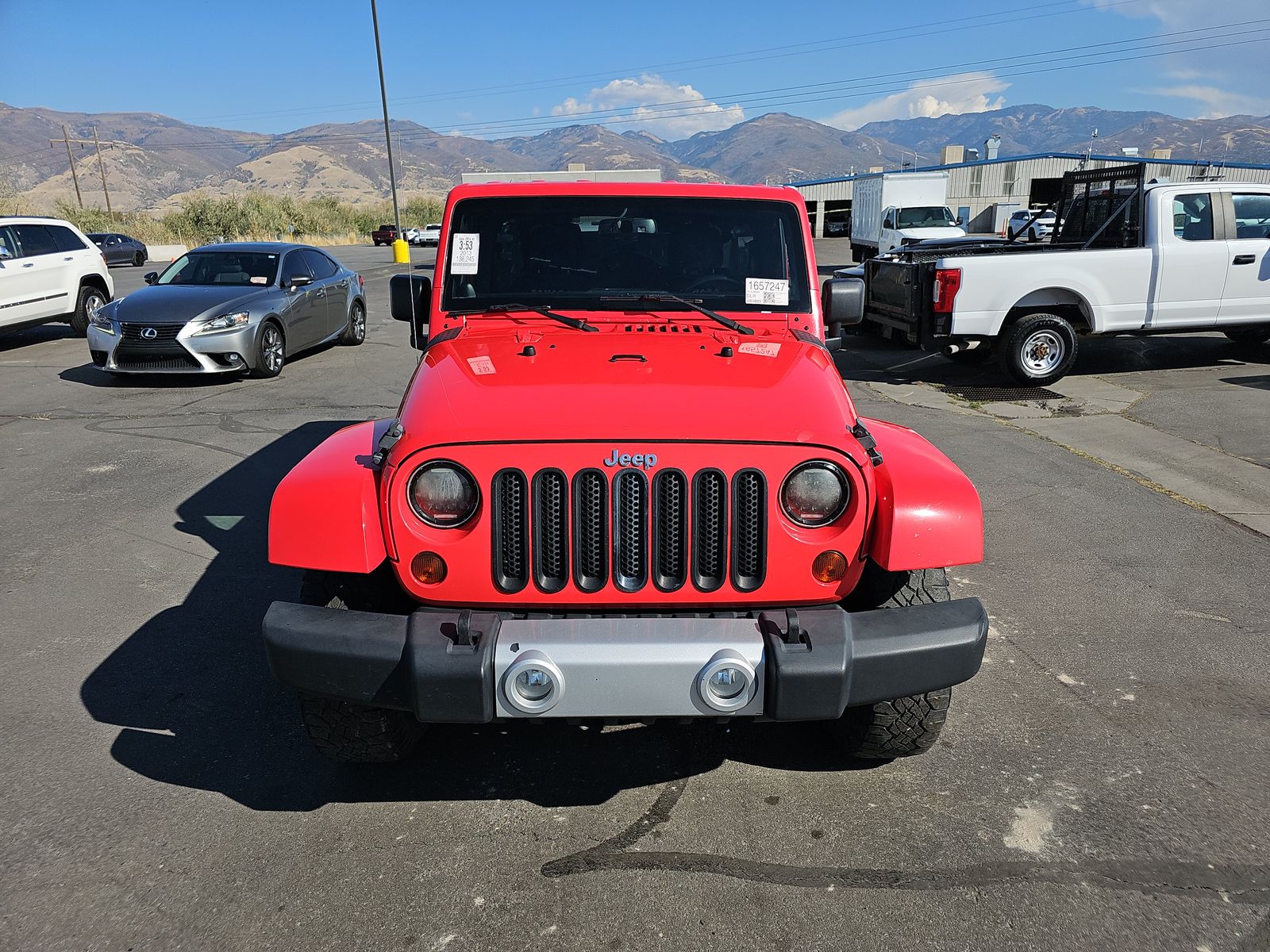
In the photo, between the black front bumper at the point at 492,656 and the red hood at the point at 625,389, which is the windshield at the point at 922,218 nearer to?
the red hood at the point at 625,389

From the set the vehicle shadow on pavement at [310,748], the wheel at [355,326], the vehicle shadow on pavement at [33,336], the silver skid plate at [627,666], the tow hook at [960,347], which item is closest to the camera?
the silver skid plate at [627,666]

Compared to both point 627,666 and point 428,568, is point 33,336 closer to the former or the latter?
point 428,568

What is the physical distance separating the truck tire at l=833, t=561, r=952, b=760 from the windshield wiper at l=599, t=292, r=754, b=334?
1.22 meters

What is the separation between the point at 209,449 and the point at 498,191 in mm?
4641

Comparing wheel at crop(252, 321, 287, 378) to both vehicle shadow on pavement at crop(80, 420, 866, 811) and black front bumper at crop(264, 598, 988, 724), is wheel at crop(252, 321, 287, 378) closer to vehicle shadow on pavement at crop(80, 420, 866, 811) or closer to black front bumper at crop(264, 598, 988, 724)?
vehicle shadow on pavement at crop(80, 420, 866, 811)

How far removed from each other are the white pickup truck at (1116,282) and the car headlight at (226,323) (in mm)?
7477

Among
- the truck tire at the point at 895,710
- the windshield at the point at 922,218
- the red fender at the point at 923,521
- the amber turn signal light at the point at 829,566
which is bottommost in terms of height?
the truck tire at the point at 895,710

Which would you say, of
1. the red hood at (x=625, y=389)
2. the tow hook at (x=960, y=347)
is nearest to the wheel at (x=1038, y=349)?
the tow hook at (x=960, y=347)

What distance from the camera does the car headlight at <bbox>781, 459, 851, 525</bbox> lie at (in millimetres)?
2633

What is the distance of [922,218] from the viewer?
25.3 meters

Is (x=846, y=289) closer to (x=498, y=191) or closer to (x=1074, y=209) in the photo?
(x=498, y=191)

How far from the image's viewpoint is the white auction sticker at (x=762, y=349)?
3357 mm

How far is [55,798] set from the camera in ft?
9.81

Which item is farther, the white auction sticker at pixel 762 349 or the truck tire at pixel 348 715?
the white auction sticker at pixel 762 349
